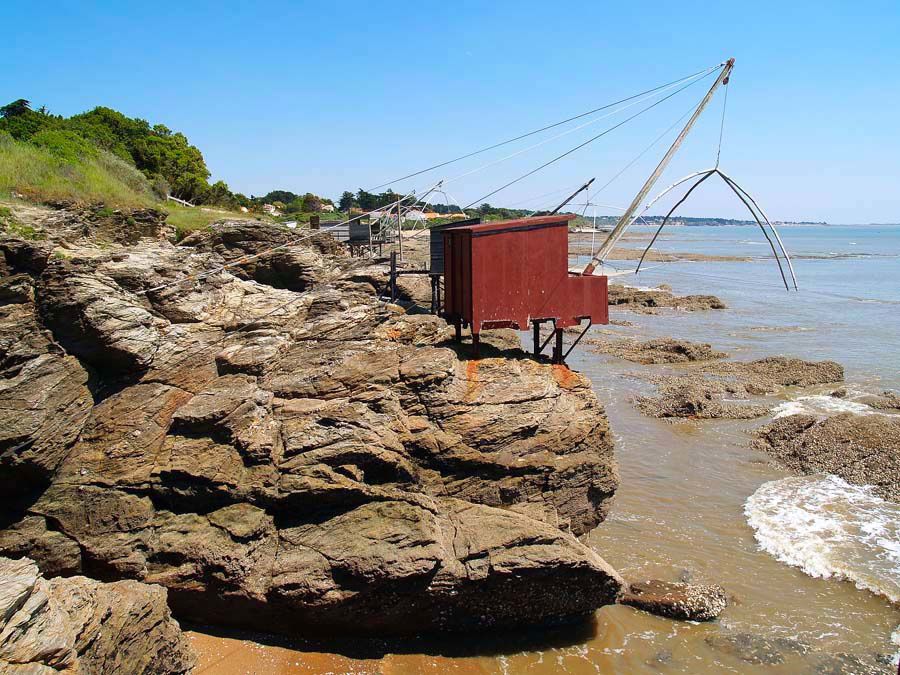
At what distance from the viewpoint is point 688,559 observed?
14.4m

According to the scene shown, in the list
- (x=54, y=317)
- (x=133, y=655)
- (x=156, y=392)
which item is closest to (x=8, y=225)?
(x=54, y=317)

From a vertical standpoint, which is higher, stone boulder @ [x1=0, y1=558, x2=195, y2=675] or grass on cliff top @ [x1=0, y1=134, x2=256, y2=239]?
grass on cliff top @ [x1=0, y1=134, x2=256, y2=239]

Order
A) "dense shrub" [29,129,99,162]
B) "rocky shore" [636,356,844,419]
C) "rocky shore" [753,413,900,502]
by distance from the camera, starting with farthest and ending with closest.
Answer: "rocky shore" [636,356,844,419]
"dense shrub" [29,129,99,162]
"rocky shore" [753,413,900,502]

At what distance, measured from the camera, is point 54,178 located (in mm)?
19312

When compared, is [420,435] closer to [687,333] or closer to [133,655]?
[133,655]

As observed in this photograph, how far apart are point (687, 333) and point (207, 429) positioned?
111 ft

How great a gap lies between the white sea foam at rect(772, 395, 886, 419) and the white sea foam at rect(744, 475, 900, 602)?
216 inches

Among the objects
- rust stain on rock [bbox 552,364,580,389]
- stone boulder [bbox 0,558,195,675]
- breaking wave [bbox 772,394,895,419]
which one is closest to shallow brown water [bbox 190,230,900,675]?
stone boulder [bbox 0,558,195,675]

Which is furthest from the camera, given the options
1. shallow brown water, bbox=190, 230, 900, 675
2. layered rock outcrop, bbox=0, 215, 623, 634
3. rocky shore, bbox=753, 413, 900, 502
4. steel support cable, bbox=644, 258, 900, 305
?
steel support cable, bbox=644, 258, 900, 305

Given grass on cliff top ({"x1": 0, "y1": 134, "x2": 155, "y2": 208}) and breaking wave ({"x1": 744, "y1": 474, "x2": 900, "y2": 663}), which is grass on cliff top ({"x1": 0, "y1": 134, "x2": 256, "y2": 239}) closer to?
grass on cliff top ({"x1": 0, "y1": 134, "x2": 155, "y2": 208})

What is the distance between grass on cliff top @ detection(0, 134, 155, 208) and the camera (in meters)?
17.6

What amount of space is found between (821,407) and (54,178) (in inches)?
1096

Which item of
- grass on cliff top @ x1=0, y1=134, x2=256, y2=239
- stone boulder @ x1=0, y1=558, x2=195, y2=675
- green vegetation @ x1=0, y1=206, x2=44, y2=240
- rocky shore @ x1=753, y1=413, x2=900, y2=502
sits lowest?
rocky shore @ x1=753, y1=413, x2=900, y2=502

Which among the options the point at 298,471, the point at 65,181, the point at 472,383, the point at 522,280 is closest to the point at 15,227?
the point at 65,181
